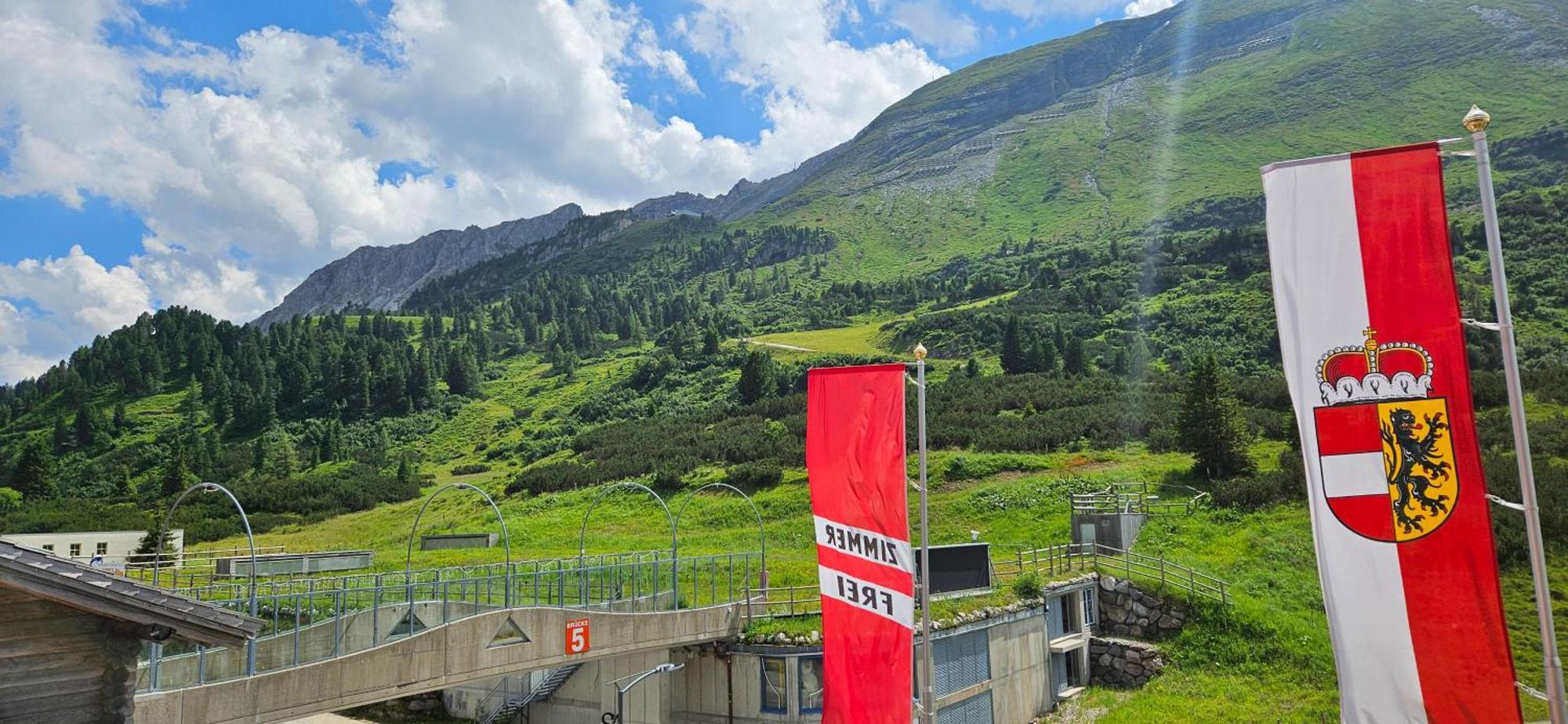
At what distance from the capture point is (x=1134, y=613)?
1237 inches

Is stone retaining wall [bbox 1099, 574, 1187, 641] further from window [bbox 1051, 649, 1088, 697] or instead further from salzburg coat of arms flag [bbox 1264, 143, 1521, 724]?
salzburg coat of arms flag [bbox 1264, 143, 1521, 724]

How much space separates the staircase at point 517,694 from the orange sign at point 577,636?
156 inches

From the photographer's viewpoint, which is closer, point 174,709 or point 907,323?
point 174,709

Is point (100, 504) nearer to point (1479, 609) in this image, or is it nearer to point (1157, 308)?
point (1479, 609)

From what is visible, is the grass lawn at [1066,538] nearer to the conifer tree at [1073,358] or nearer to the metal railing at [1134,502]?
the metal railing at [1134,502]

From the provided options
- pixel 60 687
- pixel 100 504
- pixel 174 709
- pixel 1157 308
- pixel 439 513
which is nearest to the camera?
pixel 60 687

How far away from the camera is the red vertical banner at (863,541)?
42.8 ft

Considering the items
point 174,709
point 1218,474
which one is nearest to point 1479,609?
point 174,709

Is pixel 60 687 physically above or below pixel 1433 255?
below

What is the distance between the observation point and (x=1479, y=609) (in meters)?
7.53

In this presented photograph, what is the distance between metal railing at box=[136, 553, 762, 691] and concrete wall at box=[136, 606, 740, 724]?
0.95ft

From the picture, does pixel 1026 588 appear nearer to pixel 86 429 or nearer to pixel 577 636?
pixel 577 636

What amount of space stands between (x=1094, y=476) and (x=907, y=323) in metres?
71.0

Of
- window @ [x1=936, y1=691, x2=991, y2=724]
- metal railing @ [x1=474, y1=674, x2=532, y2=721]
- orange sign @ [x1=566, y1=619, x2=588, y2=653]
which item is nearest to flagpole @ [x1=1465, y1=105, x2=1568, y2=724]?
window @ [x1=936, y1=691, x2=991, y2=724]
